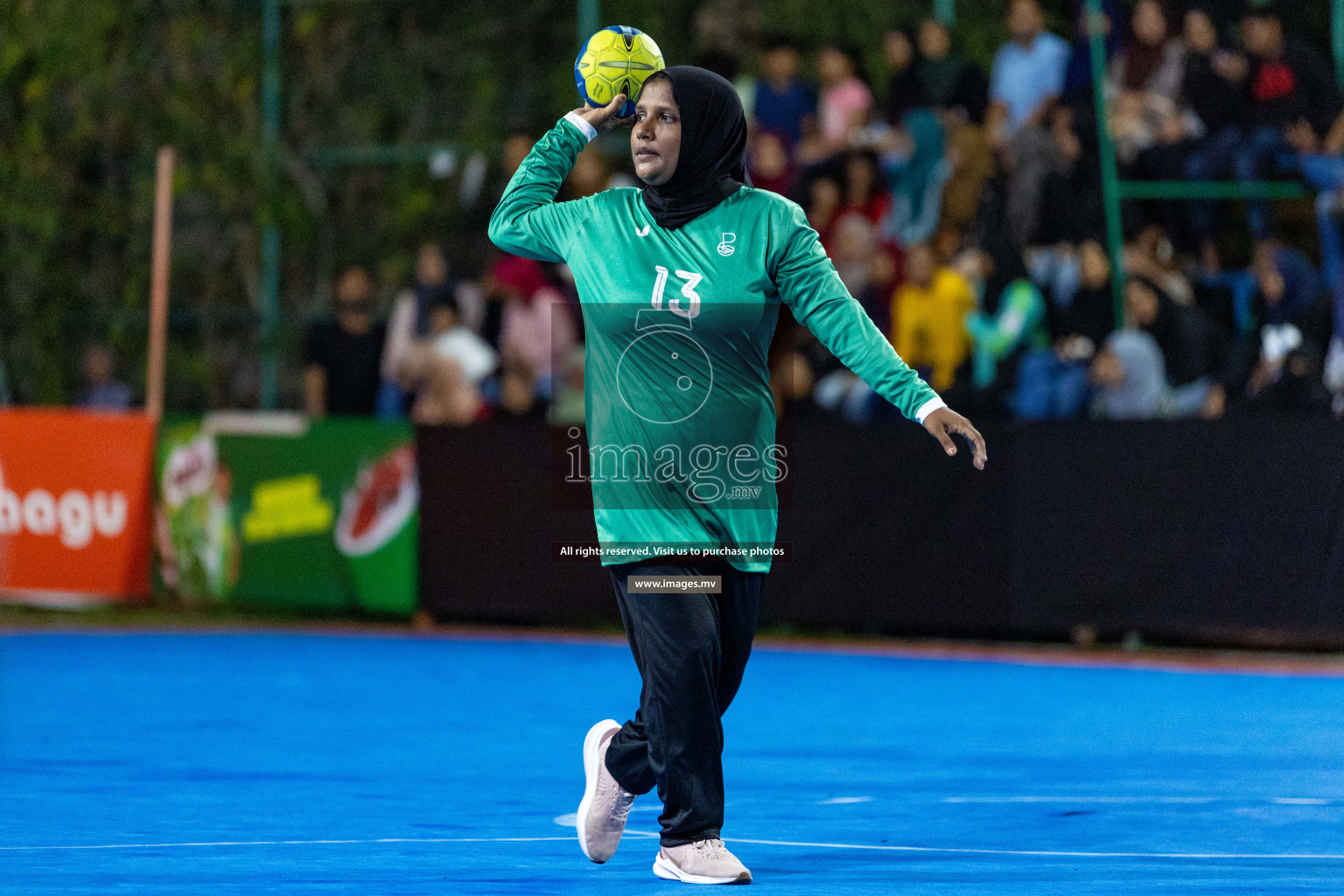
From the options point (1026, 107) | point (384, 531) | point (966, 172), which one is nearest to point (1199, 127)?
point (1026, 107)

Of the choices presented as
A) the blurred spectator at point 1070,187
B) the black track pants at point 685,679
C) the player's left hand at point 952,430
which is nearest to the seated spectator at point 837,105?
the blurred spectator at point 1070,187

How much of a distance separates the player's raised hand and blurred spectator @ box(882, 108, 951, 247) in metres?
10.7

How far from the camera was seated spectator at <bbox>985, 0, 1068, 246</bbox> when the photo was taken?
16734 mm

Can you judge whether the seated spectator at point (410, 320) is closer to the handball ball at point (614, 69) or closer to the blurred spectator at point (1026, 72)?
the blurred spectator at point (1026, 72)

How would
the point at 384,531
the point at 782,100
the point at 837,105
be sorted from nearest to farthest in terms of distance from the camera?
the point at 384,531 → the point at 837,105 → the point at 782,100

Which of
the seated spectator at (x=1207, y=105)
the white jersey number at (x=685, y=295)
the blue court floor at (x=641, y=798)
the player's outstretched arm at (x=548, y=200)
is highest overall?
the seated spectator at (x=1207, y=105)

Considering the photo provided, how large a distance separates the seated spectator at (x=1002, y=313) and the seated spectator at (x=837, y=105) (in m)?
1.95

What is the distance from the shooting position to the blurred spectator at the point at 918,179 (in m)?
17.5

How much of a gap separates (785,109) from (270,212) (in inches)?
251

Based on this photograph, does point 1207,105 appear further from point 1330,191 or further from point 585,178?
point 585,178

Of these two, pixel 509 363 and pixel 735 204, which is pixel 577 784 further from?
pixel 509 363

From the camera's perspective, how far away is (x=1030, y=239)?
16734mm

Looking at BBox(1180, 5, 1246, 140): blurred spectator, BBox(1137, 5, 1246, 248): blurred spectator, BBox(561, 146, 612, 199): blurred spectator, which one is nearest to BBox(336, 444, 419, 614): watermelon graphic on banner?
BBox(561, 146, 612, 199): blurred spectator

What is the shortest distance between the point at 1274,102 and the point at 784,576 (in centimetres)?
529
